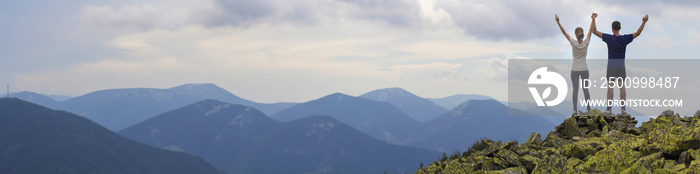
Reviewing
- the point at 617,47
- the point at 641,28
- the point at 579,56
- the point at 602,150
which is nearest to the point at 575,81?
the point at 579,56

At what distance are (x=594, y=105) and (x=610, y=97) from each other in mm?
1330

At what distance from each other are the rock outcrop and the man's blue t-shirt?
2664 millimetres

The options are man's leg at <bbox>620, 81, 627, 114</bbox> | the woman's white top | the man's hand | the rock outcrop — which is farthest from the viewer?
man's leg at <bbox>620, 81, 627, 114</bbox>

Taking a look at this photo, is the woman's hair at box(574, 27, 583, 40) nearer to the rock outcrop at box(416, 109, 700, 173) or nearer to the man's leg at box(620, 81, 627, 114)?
the man's leg at box(620, 81, 627, 114)

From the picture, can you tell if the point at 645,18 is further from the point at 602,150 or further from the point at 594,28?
the point at 602,150

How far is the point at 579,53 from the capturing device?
21.6m

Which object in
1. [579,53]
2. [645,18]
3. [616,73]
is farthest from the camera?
[616,73]

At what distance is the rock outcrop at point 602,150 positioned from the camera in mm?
15275

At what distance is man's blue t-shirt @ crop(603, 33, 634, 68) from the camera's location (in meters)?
21.6

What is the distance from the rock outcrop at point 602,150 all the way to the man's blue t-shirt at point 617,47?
2664 millimetres

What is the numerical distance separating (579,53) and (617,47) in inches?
63.5

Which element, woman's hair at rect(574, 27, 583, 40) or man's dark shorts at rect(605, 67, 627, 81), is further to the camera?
man's dark shorts at rect(605, 67, 627, 81)

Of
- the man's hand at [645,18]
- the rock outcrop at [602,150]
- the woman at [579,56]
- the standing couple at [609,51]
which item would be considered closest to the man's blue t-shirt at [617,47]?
the standing couple at [609,51]

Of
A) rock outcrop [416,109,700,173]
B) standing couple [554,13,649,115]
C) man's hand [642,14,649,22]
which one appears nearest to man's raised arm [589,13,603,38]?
standing couple [554,13,649,115]
